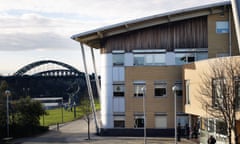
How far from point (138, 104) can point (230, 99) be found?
846 inches

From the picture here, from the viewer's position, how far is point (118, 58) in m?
44.0

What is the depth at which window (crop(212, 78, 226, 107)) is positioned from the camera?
2356 centimetres

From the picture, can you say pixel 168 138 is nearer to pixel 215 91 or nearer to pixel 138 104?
pixel 138 104

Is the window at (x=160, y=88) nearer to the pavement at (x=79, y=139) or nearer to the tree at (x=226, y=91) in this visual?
the pavement at (x=79, y=139)

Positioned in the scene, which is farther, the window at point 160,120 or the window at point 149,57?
the window at point 160,120

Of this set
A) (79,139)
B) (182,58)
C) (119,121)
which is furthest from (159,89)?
(79,139)

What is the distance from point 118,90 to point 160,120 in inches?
182

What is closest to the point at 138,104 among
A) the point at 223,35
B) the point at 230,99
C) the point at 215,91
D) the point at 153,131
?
the point at 153,131

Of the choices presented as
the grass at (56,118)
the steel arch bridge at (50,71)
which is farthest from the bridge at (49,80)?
the grass at (56,118)

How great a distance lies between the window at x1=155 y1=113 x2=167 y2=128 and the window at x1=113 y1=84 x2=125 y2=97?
3710mm

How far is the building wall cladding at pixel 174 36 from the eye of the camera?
43.4 metres

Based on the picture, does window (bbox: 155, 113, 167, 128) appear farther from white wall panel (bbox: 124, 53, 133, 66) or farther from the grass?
the grass

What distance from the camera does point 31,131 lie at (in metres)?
45.8

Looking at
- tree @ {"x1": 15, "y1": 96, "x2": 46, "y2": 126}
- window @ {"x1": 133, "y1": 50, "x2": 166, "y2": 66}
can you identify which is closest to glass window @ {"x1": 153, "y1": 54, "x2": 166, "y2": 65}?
window @ {"x1": 133, "y1": 50, "x2": 166, "y2": 66}
